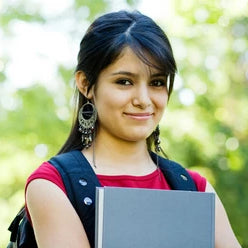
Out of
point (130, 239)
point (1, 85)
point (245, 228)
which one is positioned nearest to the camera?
point (130, 239)

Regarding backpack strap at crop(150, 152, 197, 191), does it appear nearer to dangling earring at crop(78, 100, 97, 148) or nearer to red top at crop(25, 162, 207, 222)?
red top at crop(25, 162, 207, 222)

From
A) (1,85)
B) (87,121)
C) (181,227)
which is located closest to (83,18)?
(1,85)

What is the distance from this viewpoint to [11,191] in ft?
26.3

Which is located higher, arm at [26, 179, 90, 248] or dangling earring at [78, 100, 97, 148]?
dangling earring at [78, 100, 97, 148]

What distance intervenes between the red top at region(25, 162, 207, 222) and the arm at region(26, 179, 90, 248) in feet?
0.08

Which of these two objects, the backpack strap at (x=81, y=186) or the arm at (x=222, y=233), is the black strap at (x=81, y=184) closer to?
the backpack strap at (x=81, y=186)

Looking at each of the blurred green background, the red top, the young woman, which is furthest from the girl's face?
the blurred green background

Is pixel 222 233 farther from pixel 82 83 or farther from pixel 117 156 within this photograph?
pixel 82 83

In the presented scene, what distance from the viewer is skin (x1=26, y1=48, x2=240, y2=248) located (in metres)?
2.36

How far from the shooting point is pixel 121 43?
2.57 m

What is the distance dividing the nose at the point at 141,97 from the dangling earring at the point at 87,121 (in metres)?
0.21

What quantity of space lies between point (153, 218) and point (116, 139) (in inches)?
17.8

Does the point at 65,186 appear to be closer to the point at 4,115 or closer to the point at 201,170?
the point at 4,115

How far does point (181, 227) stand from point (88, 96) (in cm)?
→ 61
